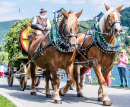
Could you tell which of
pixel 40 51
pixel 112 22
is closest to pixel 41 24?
pixel 40 51

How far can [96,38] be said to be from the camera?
28.0ft

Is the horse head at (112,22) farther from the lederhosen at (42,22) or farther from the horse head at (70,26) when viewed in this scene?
the lederhosen at (42,22)

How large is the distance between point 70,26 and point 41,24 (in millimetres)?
3335

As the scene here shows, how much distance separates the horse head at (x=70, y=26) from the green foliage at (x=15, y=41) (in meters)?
4.67

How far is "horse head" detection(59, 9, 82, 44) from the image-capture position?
310 inches

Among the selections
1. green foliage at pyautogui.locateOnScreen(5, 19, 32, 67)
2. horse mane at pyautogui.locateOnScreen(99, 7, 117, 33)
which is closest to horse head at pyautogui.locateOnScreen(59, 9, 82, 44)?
horse mane at pyautogui.locateOnScreen(99, 7, 117, 33)

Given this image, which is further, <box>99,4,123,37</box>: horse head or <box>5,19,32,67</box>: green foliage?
<box>5,19,32,67</box>: green foliage

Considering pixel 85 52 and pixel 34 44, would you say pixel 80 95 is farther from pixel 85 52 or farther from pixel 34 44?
pixel 34 44

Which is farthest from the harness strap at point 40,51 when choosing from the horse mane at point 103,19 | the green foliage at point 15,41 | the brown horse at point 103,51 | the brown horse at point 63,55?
the green foliage at point 15,41

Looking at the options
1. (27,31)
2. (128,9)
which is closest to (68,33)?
(27,31)

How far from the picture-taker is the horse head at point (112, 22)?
7772mm

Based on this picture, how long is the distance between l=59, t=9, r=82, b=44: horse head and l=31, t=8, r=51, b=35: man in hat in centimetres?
282

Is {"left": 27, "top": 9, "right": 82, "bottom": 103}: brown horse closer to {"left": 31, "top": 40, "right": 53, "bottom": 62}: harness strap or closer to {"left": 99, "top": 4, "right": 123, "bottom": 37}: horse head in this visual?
{"left": 31, "top": 40, "right": 53, "bottom": 62}: harness strap

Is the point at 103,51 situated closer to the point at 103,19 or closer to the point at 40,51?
the point at 103,19
